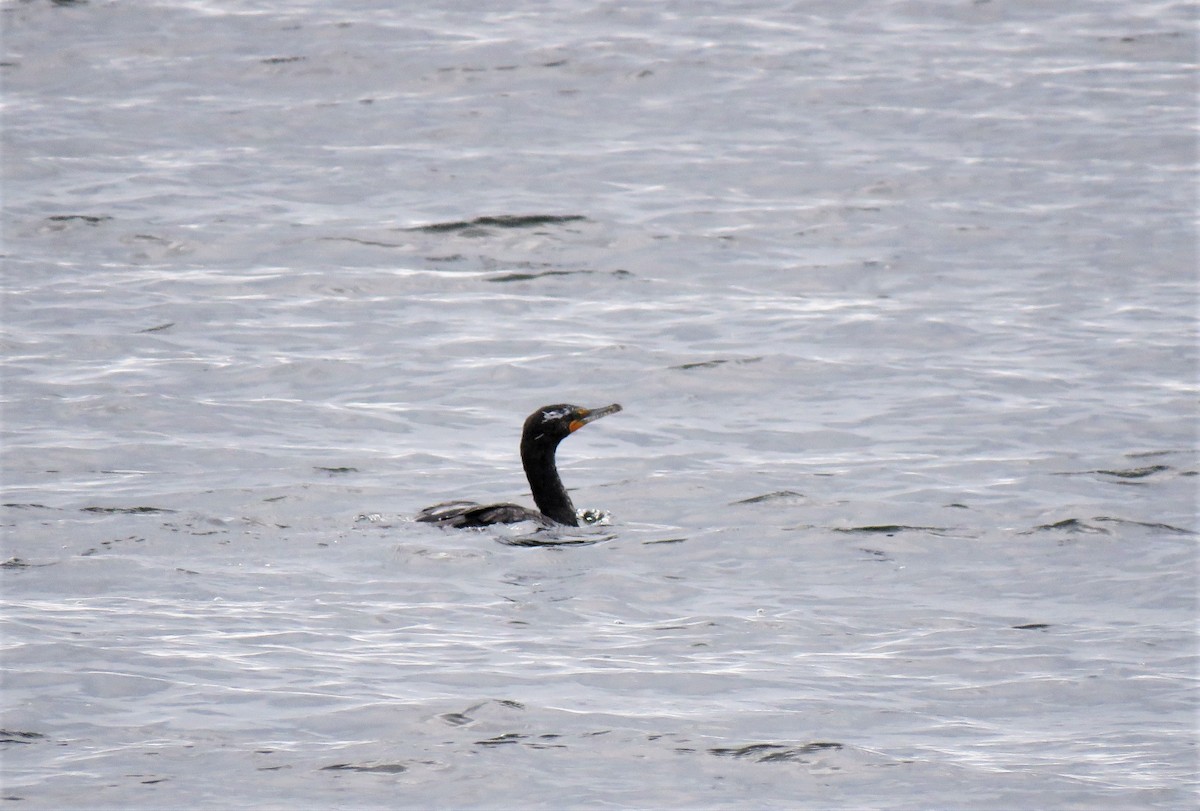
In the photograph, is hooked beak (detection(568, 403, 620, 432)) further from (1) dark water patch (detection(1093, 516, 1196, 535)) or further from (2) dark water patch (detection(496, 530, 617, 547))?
(1) dark water patch (detection(1093, 516, 1196, 535))

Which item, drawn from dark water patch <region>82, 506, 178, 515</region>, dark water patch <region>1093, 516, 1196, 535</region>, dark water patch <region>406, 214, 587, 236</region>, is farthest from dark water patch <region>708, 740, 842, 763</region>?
dark water patch <region>406, 214, 587, 236</region>

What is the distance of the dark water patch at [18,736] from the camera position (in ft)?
23.8

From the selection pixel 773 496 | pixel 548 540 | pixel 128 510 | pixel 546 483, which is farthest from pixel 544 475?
pixel 128 510

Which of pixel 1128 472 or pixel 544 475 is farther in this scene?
pixel 1128 472

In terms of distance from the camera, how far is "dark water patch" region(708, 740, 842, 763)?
7.35 metres

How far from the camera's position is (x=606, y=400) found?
13.9 m

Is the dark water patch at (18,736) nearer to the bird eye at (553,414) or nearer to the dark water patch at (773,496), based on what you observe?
the bird eye at (553,414)

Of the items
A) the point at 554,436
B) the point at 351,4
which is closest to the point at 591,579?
the point at 554,436

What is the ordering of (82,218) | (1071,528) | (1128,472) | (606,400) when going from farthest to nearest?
(82,218)
(606,400)
(1128,472)
(1071,528)

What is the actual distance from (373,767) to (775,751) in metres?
1.76

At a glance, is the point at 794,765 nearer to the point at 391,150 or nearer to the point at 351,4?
the point at 391,150

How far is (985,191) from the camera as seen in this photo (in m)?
18.8

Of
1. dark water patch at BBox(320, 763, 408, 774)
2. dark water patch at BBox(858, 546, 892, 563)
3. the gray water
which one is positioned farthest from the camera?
dark water patch at BBox(858, 546, 892, 563)

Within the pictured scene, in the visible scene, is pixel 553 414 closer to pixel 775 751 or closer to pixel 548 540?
pixel 548 540
